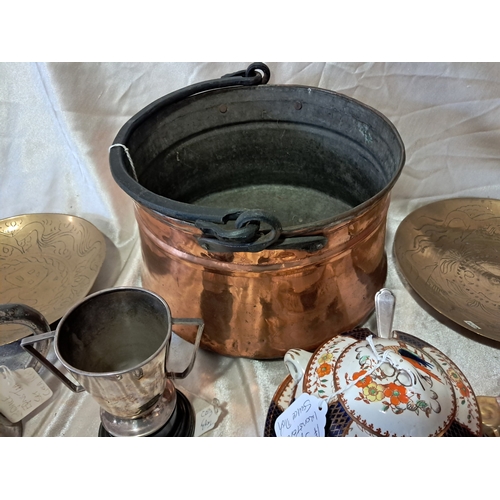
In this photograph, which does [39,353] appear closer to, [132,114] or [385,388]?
[385,388]

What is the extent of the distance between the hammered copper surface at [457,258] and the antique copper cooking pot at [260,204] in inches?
5.0

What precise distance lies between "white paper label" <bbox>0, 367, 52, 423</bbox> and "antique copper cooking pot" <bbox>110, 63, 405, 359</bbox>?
25 cm

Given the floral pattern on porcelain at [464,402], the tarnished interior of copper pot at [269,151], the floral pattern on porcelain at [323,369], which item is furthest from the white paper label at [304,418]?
the tarnished interior of copper pot at [269,151]

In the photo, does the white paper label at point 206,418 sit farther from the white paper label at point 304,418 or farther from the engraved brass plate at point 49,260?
the engraved brass plate at point 49,260

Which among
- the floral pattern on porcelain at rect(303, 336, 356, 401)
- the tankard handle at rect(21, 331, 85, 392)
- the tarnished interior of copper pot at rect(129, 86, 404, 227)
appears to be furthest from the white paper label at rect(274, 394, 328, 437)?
the tarnished interior of copper pot at rect(129, 86, 404, 227)

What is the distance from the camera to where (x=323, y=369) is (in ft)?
2.11

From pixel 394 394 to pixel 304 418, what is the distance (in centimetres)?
12

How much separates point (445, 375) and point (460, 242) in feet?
1.78

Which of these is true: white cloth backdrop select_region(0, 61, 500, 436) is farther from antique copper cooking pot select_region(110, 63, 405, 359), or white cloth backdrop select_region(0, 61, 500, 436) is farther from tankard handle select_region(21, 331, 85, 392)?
tankard handle select_region(21, 331, 85, 392)

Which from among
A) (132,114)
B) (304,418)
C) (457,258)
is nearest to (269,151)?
(132,114)

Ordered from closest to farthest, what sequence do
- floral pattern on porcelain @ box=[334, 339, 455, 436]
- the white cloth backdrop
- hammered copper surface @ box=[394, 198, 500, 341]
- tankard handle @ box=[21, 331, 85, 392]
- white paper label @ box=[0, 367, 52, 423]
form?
floral pattern on porcelain @ box=[334, 339, 455, 436] < tankard handle @ box=[21, 331, 85, 392] < white paper label @ box=[0, 367, 52, 423] < hammered copper surface @ box=[394, 198, 500, 341] < the white cloth backdrop

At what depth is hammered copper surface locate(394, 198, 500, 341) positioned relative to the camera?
0.96 m

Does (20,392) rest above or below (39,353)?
below

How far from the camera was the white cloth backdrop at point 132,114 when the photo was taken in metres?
1.16
